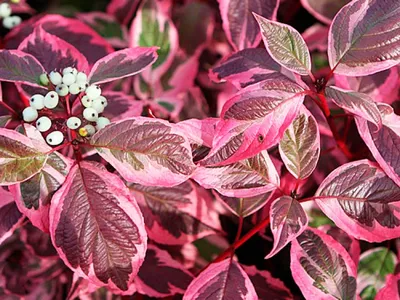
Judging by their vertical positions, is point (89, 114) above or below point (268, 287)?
above

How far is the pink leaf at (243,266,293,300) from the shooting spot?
813 millimetres

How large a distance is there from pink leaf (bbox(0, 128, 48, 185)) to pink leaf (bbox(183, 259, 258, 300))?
0.87 ft

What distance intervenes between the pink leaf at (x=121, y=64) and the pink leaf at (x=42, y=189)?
0.45ft

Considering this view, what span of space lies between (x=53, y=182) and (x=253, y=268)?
1.18ft

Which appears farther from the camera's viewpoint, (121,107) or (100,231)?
(121,107)

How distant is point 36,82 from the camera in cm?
74

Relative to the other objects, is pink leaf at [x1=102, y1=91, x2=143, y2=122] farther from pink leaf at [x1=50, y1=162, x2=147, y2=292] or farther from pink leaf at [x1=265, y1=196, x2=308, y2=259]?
pink leaf at [x1=265, y1=196, x2=308, y2=259]

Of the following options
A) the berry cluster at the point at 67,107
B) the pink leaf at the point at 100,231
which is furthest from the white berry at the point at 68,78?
the pink leaf at the point at 100,231

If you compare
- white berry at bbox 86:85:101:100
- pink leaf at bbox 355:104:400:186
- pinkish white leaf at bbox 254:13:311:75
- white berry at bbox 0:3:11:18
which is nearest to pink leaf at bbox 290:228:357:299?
pink leaf at bbox 355:104:400:186

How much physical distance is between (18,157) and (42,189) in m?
0.06

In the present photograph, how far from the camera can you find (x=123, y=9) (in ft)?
4.08

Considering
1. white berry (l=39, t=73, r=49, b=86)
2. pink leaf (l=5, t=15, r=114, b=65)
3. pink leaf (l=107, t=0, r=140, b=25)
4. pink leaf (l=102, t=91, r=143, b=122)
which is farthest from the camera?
pink leaf (l=107, t=0, r=140, b=25)

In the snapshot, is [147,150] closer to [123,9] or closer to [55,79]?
[55,79]

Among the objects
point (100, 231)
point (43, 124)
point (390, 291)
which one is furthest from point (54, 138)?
point (390, 291)
